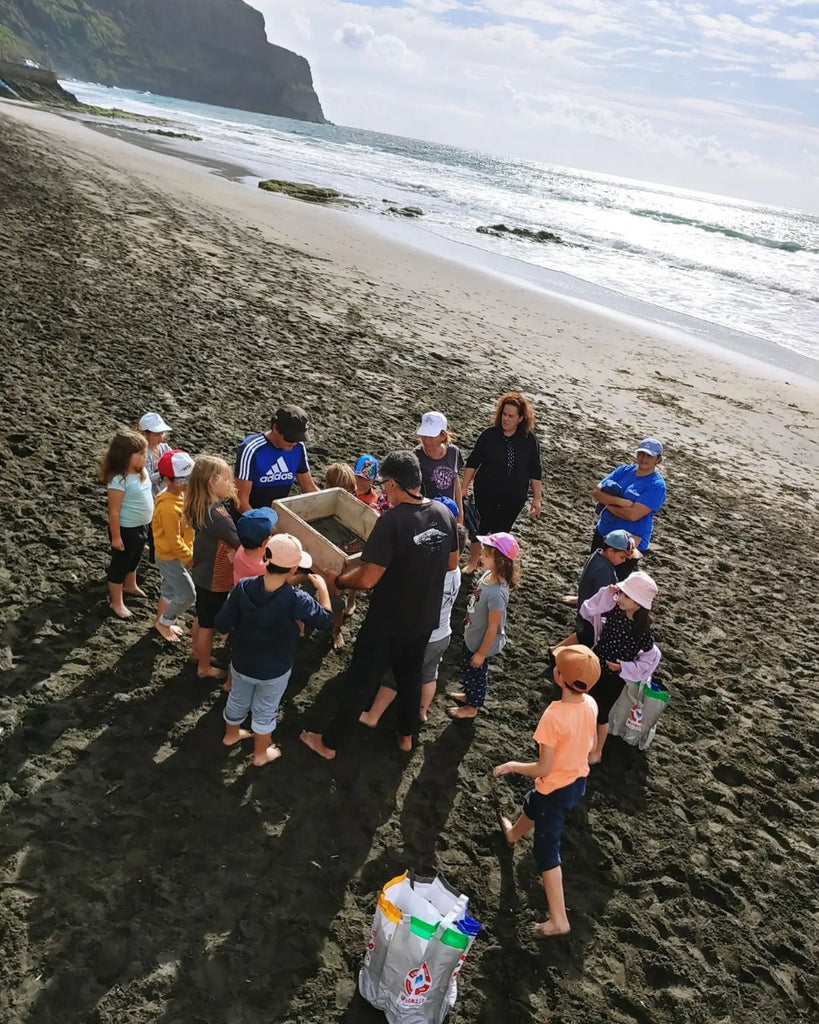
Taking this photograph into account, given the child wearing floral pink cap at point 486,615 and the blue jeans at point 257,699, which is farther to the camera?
the child wearing floral pink cap at point 486,615

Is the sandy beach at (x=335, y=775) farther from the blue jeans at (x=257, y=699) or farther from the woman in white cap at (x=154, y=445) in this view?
the woman in white cap at (x=154, y=445)

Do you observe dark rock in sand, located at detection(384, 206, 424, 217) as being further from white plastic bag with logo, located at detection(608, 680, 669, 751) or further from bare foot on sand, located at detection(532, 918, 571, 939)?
bare foot on sand, located at detection(532, 918, 571, 939)

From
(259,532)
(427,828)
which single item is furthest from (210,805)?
(259,532)

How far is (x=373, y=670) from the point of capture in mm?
4754

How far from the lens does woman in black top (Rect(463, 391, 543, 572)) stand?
6.73 metres

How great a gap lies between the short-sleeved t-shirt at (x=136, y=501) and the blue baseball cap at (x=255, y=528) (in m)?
1.31

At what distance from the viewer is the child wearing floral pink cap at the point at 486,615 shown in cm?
504

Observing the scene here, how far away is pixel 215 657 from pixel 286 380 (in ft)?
20.7

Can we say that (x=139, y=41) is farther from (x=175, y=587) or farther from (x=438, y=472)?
(x=175, y=587)

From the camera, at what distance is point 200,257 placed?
1625 cm

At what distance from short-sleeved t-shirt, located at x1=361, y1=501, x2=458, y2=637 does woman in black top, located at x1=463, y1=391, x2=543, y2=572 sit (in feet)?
7.76

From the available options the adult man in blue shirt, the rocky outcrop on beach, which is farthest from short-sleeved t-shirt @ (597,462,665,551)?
the rocky outcrop on beach

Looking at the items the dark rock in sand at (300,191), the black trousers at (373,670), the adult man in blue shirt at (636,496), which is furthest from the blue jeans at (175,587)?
the dark rock in sand at (300,191)

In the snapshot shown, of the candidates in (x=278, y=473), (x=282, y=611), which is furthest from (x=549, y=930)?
(x=278, y=473)
